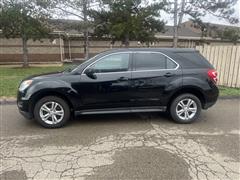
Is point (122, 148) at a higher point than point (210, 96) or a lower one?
lower

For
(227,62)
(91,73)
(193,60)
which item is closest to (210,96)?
(193,60)

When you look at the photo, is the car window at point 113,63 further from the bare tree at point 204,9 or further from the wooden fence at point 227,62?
the bare tree at point 204,9

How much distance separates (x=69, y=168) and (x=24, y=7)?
16574 mm

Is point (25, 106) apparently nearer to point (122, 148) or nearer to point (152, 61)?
point (122, 148)

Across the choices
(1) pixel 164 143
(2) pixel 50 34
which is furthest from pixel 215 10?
(1) pixel 164 143

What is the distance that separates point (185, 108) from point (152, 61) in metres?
1.28

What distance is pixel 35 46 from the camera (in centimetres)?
2547

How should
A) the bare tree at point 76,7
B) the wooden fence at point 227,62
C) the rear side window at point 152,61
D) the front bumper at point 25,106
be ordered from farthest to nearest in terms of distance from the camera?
1. the bare tree at point 76,7
2. the wooden fence at point 227,62
3. the rear side window at point 152,61
4. the front bumper at point 25,106

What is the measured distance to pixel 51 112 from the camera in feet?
16.2

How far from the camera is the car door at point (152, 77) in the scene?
5.13 m

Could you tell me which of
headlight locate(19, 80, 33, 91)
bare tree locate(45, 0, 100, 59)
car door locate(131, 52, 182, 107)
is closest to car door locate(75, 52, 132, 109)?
car door locate(131, 52, 182, 107)

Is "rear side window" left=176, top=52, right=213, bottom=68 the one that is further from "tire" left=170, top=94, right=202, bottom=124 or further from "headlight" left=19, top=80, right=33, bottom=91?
"headlight" left=19, top=80, right=33, bottom=91

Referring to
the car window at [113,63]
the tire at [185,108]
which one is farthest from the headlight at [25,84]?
the tire at [185,108]

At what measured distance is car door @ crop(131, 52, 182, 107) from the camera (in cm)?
513
